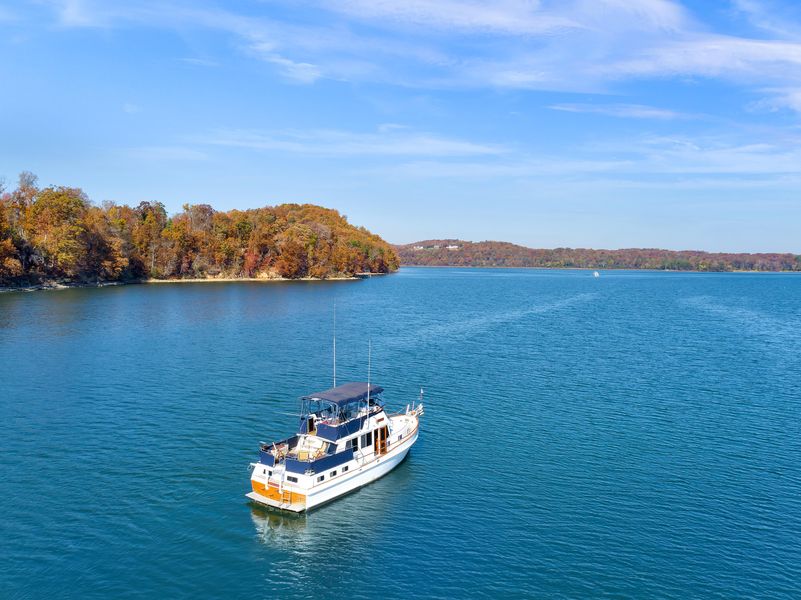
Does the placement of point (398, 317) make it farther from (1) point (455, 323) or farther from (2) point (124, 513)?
(2) point (124, 513)

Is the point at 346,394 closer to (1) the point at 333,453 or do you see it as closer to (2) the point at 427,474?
(1) the point at 333,453

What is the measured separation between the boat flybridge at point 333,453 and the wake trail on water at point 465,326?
4188 cm

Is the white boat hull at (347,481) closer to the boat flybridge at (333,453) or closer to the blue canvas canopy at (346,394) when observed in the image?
the boat flybridge at (333,453)

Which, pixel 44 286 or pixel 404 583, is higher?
pixel 44 286

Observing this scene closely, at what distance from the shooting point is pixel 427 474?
130 ft

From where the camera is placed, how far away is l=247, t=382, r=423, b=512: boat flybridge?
3391cm

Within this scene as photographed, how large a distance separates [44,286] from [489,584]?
163173 mm

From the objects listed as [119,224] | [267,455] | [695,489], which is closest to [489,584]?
[267,455]

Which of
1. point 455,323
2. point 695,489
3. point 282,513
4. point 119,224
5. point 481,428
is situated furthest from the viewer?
point 119,224

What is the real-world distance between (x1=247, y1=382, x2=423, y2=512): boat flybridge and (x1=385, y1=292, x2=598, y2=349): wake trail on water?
41875 mm

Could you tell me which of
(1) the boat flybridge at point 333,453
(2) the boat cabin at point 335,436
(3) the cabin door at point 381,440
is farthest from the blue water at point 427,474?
(2) the boat cabin at point 335,436

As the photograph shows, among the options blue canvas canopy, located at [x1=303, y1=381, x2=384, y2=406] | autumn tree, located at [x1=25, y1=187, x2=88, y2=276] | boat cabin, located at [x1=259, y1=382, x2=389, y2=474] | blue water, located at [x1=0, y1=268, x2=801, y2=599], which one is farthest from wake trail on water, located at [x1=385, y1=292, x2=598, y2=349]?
autumn tree, located at [x1=25, y1=187, x2=88, y2=276]

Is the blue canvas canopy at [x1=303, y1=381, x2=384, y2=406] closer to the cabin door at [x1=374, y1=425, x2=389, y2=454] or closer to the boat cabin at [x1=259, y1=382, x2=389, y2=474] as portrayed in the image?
the boat cabin at [x1=259, y1=382, x2=389, y2=474]

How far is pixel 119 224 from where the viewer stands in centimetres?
18962
